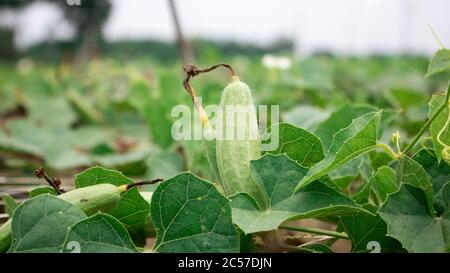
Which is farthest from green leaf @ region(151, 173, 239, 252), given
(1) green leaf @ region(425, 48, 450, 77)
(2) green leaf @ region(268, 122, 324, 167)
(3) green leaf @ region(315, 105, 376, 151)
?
(3) green leaf @ region(315, 105, 376, 151)

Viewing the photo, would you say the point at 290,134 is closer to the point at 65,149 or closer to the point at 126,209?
the point at 126,209

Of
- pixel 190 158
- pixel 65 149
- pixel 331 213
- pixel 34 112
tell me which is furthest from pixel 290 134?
Result: pixel 34 112

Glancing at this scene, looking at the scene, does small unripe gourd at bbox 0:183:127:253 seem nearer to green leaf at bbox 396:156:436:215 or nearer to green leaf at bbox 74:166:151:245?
green leaf at bbox 74:166:151:245

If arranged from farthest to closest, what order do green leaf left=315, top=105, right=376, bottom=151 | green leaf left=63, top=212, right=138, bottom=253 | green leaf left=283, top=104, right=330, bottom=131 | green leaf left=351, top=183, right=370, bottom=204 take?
green leaf left=283, top=104, right=330, bottom=131 → green leaf left=315, top=105, right=376, bottom=151 → green leaf left=351, top=183, right=370, bottom=204 → green leaf left=63, top=212, right=138, bottom=253

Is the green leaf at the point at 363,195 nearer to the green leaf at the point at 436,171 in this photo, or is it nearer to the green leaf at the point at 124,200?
the green leaf at the point at 436,171

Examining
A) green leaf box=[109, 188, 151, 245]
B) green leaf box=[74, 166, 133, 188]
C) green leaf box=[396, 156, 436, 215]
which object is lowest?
green leaf box=[109, 188, 151, 245]

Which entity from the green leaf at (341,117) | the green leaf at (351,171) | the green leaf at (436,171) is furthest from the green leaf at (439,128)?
the green leaf at (341,117)
